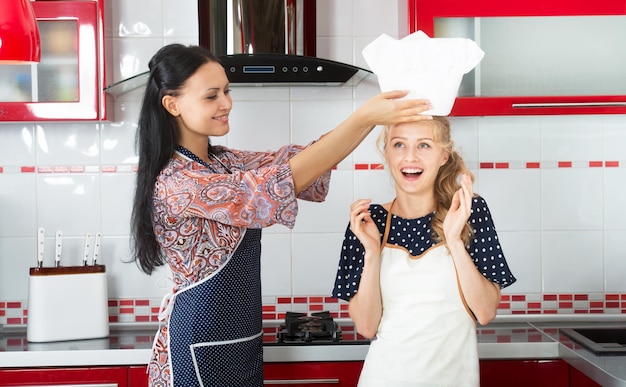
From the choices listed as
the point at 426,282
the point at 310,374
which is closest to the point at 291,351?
the point at 310,374

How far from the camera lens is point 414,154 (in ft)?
6.08

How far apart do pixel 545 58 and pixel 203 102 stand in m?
1.17

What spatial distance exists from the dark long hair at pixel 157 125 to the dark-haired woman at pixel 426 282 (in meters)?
0.50

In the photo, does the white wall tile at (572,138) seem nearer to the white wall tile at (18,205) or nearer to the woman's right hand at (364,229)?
the woman's right hand at (364,229)

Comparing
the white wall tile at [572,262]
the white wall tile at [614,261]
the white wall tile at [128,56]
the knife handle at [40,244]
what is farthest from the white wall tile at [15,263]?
the white wall tile at [614,261]

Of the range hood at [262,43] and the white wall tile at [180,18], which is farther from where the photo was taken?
the white wall tile at [180,18]

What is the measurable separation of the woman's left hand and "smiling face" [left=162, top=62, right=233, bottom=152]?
1.99ft

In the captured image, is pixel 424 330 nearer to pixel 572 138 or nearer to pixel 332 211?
pixel 332 211

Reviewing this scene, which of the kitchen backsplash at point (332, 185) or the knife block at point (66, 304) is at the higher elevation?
the kitchen backsplash at point (332, 185)

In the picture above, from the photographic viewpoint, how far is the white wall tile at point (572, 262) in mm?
2855

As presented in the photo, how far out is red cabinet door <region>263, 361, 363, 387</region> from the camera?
237cm

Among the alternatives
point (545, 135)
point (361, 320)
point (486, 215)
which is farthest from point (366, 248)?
point (545, 135)

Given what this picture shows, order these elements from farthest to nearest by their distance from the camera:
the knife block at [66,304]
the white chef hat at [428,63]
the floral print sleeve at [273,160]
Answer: the knife block at [66,304]
the floral print sleeve at [273,160]
the white chef hat at [428,63]

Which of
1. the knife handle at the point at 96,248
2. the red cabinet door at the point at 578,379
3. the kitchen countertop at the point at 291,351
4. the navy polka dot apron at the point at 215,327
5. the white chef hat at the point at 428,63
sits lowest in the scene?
the red cabinet door at the point at 578,379
